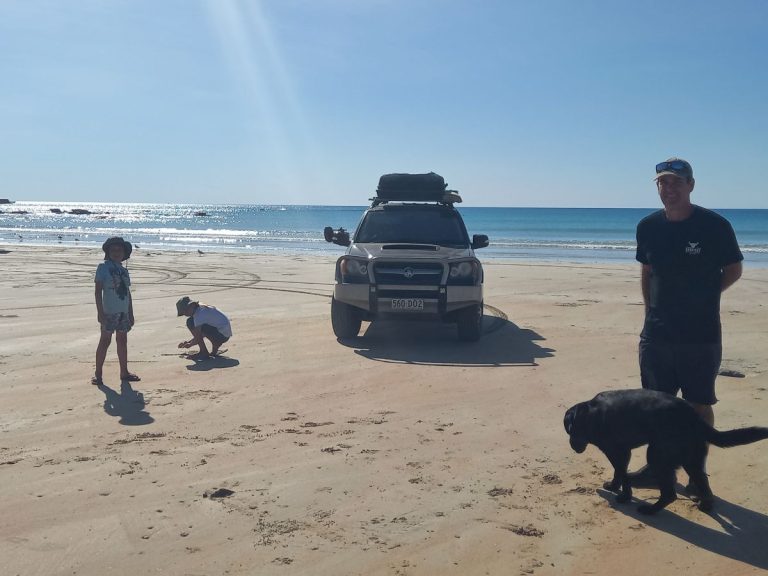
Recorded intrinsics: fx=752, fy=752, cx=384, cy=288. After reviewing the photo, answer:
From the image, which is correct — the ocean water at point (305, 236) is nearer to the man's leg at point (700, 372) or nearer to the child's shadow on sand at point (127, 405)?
the child's shadow on sand at point (127, 405)

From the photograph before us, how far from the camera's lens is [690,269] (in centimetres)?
444

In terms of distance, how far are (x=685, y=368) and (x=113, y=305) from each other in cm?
537

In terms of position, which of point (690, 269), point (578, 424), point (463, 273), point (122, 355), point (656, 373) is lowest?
point (122, 355)

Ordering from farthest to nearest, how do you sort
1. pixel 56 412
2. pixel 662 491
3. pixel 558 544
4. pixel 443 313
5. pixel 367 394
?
pixel 443 313 → pixel 367 394 → pixel 56 412 → pixel 662 491 → pixel 558 544

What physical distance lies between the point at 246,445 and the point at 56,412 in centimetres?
188

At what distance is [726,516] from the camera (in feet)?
13.8

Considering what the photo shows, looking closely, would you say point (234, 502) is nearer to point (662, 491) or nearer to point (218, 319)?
point (662, 491)

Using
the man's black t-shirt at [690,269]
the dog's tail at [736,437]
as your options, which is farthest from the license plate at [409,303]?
the dog's tail at [736,437]

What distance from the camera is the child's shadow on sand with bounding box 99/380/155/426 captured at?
6016 millimetres

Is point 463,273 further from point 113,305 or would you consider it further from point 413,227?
point 113,305

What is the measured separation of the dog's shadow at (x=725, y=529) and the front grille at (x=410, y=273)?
5.24 m

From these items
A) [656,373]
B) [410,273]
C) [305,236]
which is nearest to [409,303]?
[410,273]

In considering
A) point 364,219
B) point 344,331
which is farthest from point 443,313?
point 364,219

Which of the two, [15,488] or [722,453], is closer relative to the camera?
[15,488]
